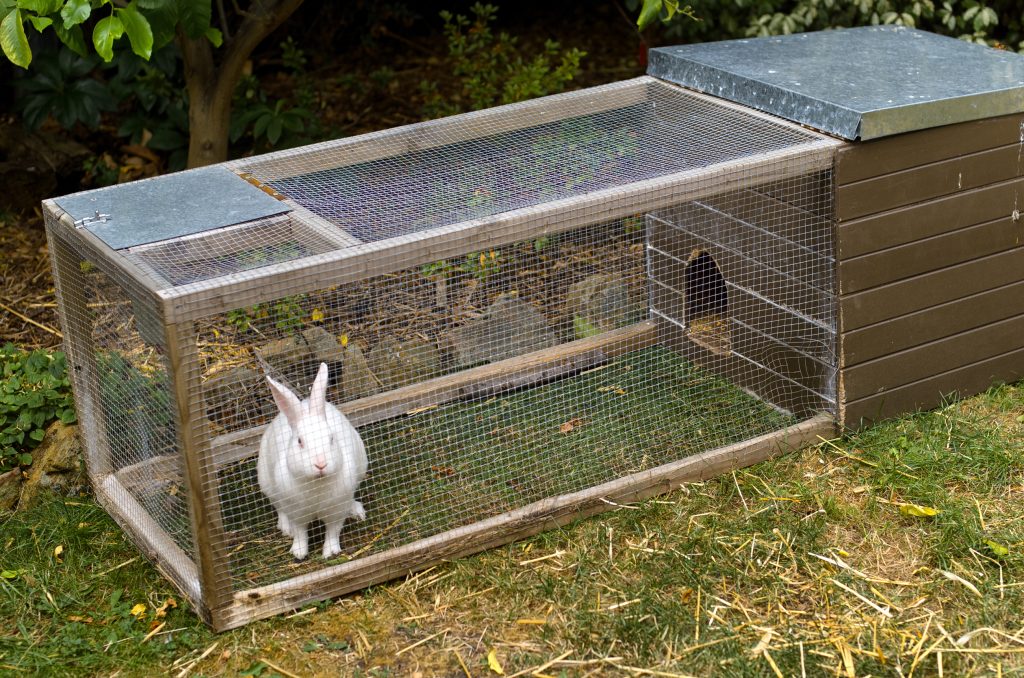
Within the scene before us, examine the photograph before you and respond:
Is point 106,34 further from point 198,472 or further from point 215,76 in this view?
point 215,76

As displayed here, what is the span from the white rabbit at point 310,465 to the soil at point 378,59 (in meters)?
2.64

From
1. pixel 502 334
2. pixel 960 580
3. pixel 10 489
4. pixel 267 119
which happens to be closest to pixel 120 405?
pixel 10 489

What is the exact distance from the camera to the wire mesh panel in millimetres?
3113

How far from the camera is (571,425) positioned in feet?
13.5

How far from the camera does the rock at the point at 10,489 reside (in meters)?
3.77

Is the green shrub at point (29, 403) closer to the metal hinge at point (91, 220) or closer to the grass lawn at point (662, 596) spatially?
the grass lawn at point (662, 596)

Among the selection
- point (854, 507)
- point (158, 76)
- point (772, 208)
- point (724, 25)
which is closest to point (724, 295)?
point (772, 208)

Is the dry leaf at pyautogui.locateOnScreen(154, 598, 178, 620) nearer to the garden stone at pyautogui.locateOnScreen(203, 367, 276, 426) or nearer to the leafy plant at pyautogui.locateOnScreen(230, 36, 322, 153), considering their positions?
the garden stone at pyautogui.locateOnScreen(203, 367, 276, 426)

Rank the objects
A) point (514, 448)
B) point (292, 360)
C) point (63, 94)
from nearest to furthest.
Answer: point (514, 448)
point (292, 360)
point (63, 94)

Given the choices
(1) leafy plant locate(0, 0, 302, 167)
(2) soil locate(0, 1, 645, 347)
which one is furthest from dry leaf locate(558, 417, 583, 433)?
(2) soil locate(0, 1, 645, 347)

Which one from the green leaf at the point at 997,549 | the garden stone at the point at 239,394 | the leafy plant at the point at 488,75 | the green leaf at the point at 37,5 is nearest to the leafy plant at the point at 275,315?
the garden stone at the point at 239,394

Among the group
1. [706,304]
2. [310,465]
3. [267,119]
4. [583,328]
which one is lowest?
[583,328]

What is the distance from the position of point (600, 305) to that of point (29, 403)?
6.98 ft

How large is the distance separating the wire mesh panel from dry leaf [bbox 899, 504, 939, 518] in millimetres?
472
